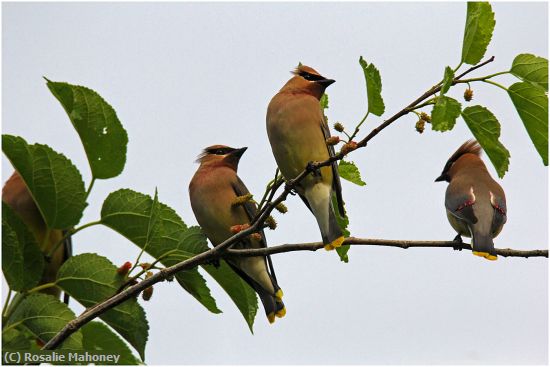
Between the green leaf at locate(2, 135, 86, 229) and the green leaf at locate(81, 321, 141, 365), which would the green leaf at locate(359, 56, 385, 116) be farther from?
the green leaf at locate(81, 321, 141, 365)

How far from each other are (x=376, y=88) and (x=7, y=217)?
64.8 inches

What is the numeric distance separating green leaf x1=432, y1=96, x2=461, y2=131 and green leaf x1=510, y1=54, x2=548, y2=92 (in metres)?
0.42

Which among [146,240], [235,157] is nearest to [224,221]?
[235,157]

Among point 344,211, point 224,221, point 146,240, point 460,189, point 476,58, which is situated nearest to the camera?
point 476,58

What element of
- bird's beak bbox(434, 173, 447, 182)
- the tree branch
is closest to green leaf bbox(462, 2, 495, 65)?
the tree branch

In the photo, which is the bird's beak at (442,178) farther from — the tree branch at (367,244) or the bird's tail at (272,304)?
the tree branch at (367,244)

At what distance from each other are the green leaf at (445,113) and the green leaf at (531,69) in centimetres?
42

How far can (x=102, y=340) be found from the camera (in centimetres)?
341

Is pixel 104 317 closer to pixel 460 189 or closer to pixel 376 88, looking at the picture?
pixel 376 88

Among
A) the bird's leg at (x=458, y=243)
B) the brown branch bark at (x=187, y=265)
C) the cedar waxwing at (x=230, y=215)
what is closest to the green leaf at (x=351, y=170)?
the brown branch bark at (x=187, y=265)

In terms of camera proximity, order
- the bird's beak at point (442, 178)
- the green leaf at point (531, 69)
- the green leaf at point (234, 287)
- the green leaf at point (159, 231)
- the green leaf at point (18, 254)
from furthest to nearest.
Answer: the bird's beak at point (442, 178)
the green leaf at point (234, 287)
the green leaf at point (159, 231)
the green leaf at point (18, 254)
the green leaf at point (531, 69)

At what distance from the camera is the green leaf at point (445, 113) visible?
2762 millimetres

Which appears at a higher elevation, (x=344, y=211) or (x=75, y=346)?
(x=344, y=211)

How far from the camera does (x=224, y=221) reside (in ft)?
16.9
